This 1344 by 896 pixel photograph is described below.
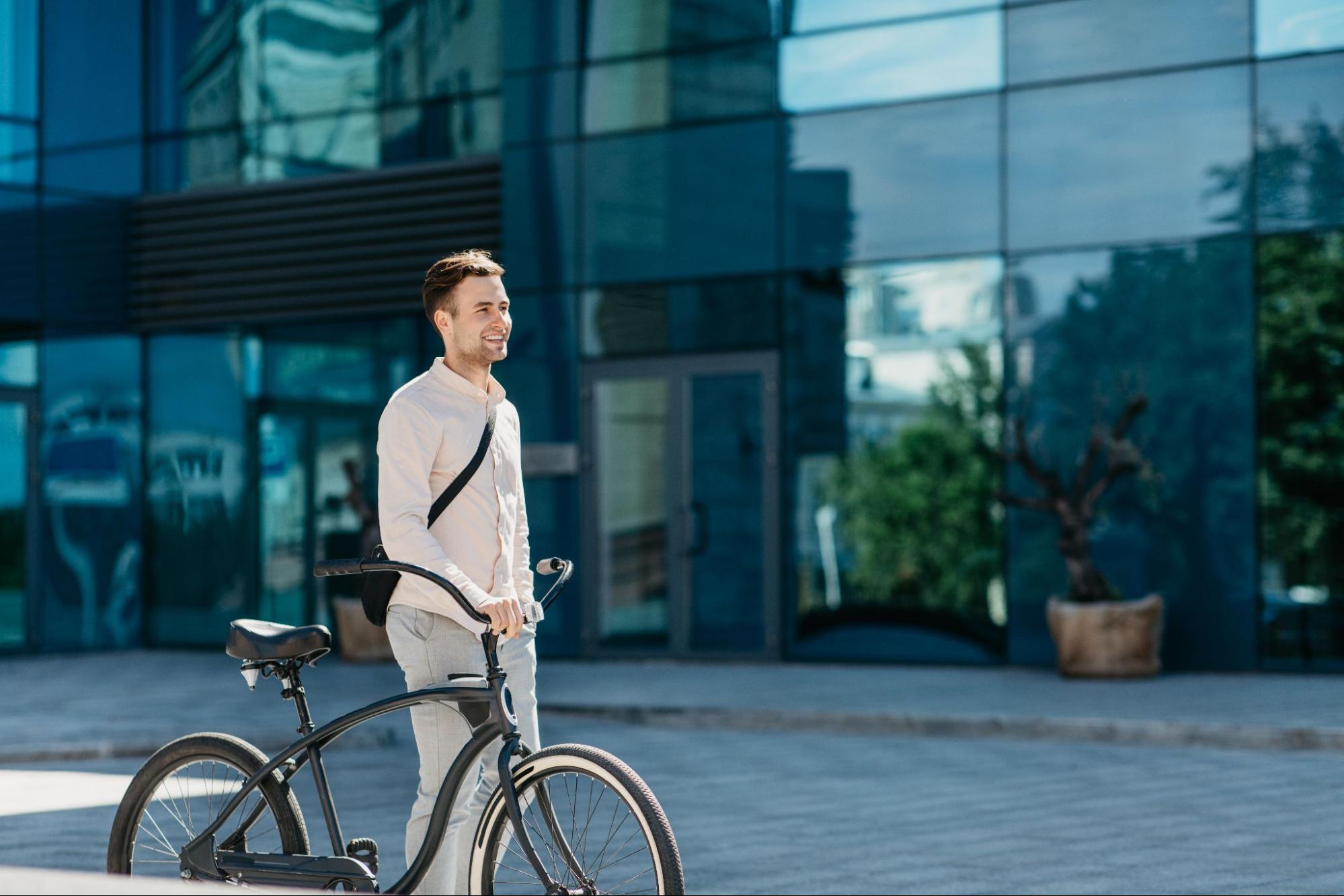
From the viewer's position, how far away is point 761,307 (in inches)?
643

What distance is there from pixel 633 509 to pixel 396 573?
12195 millimetres

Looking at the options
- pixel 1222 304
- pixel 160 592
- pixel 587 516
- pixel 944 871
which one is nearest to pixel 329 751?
pixel 944 871

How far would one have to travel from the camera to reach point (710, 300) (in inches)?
652

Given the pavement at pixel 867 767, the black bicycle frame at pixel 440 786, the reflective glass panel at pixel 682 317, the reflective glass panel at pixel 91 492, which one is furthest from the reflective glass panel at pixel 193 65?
the black bicycle frame at pixel 440 786

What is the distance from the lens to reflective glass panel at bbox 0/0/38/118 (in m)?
18.7

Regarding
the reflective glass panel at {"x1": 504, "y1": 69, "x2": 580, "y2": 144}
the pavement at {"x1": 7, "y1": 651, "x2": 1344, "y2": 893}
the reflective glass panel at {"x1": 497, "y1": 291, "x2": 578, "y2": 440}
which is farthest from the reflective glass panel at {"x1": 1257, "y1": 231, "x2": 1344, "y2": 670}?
the reflective glass panel at {"x1": 504, "y1": 69, "x2": 580, "y2": 144}

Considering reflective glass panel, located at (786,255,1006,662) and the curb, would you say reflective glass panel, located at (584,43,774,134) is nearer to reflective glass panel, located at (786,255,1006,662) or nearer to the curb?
reflective glass panel, located at (786,255,1006,662)

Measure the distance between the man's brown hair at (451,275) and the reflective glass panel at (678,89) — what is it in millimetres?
12064

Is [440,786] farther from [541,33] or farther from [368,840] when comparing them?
[541,33]

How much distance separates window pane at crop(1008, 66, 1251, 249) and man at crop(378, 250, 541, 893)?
11.2 m

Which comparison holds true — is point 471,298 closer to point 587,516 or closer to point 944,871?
point 944,871

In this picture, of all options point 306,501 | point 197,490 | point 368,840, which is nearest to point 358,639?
point 306,501

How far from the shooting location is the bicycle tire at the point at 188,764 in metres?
4.65

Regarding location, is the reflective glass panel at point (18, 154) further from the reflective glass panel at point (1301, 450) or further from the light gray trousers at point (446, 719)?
the light gray trousers at point (446, 719)
